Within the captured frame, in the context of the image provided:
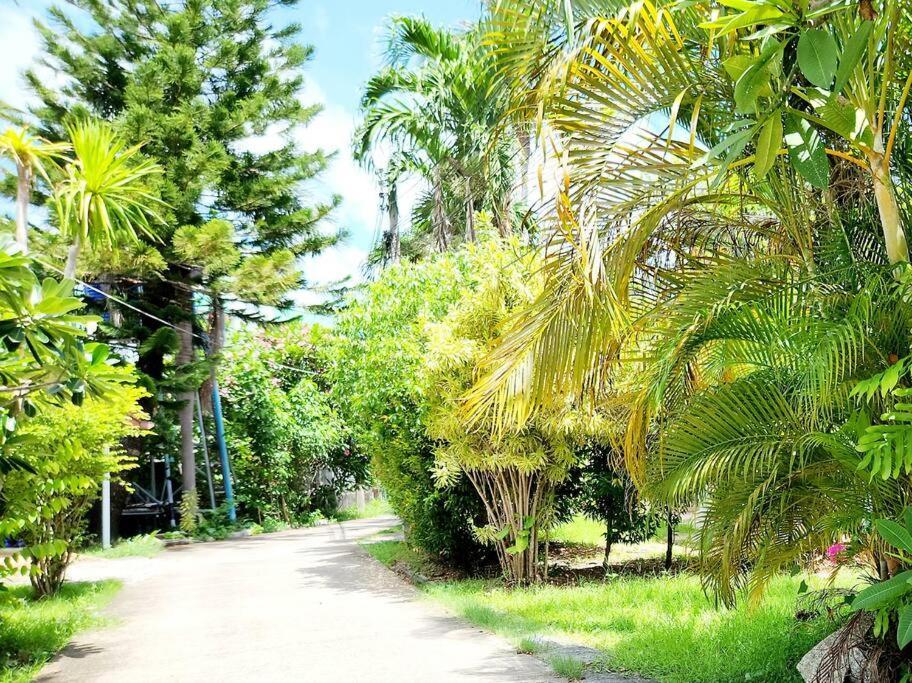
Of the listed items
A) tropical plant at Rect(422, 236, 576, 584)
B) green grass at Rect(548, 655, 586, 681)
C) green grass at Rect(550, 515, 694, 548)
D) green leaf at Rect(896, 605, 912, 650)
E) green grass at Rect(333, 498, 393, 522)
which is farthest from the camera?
green grass at Rect(333, 498, 393, 522)

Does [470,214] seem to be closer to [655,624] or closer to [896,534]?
[655,624]

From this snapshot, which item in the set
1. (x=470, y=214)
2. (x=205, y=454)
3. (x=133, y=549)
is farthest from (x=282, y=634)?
(x=205, y=454)

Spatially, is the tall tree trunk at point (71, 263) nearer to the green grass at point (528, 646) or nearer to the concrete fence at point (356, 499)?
the green grass at point (528, 646)

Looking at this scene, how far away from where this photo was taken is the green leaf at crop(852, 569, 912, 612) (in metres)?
3.46

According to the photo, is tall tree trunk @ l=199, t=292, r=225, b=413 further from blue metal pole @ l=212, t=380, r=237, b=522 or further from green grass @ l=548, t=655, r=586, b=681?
green grass @ l=548, t=655, r=586, b=681

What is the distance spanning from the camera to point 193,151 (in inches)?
731

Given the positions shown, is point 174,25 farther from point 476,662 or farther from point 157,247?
point 476,662

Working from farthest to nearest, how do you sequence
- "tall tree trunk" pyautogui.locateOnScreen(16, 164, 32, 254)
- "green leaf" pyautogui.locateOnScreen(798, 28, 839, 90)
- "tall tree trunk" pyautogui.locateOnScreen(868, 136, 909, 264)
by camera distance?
"tall tree trunk" pyautogui.locateOnScreen(16, 164, 32, 254) → "tall tree trunk" pyautogui.locateOnScreen(868, 136, 909, 264) → "green leaf" pyautogui.locateOnScreen(798, 28, 839, 90)

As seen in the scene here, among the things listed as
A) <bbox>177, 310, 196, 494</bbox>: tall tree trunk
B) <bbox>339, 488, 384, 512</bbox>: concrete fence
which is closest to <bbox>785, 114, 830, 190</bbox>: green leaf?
<bbox>177, 310, 196, 494</bbox>: tall tree trunk

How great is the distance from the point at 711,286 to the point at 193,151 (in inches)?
640

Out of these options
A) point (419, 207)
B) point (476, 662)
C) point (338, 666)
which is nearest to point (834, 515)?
point (476, 662)

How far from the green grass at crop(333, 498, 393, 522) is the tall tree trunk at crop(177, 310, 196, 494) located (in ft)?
18.7

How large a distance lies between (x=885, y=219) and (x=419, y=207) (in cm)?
1517

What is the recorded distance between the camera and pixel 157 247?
62.0 ft
